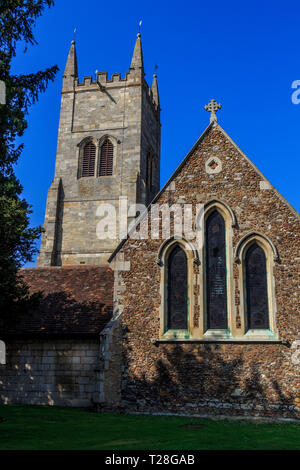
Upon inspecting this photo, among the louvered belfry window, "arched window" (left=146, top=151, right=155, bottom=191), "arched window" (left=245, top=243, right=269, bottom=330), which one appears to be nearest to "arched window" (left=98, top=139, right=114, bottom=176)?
the louvered belfry window

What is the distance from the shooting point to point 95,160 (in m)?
40.0

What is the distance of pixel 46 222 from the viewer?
38.1 meters

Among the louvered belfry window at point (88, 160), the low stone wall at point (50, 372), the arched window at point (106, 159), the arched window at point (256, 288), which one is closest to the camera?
the arched window at point (256, 288)

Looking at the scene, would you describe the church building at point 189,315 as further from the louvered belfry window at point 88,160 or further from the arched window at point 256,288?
the louvered belfry window at point 88,160

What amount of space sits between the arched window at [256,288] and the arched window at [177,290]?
200 centimetres

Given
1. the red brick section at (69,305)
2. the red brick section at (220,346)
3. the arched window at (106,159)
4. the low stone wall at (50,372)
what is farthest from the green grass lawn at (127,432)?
the arched window at (106,159)

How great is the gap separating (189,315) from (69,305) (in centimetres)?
503

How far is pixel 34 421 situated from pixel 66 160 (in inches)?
1228

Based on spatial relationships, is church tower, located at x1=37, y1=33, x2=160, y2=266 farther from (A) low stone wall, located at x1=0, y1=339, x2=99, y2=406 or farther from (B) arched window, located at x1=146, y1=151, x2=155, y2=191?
(A) low stone wall, located at x1=0, y1=339, x2=99, y2=406

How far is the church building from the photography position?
13656mm

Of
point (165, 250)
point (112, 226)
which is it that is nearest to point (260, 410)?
point (165, 250)

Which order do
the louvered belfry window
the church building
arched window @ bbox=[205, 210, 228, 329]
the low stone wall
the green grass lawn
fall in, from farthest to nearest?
1. the louvered belfry window
2. the low stone wall
3. arched window @ bbox=[205, 210, 228, 329]
4. the church building
5. the green grass lawn

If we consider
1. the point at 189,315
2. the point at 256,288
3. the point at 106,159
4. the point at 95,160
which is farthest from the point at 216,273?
the point at 95,160

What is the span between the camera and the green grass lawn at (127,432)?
907 cm
